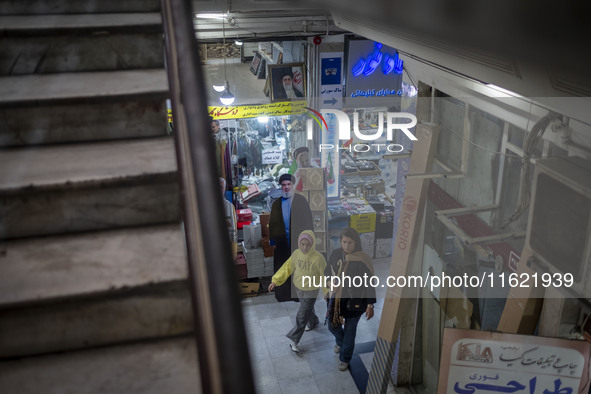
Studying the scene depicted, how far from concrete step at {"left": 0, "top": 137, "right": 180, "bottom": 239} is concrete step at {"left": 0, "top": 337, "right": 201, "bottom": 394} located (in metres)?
0.54

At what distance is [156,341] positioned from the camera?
2102 millimetres

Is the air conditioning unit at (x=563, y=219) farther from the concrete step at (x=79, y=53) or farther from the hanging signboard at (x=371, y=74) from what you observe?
the hanging signboard at (x=371, y=74)

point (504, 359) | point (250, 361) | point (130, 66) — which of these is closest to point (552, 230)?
point (504, 359)

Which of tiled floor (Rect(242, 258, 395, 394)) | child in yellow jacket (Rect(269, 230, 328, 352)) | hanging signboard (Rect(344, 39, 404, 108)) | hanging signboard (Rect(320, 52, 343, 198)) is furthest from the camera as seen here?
hanging signboard (Rect(344, 39, 404, 108))

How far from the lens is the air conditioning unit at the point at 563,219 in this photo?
10.9ft

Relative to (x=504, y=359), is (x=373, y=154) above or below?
below

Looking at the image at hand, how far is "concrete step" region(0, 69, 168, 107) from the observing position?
8.05ft

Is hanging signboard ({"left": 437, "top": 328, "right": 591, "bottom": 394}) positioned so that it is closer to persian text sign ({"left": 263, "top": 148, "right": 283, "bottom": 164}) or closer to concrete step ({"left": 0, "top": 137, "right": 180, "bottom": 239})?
concrete step ({"left": 0, "top": 137, "right": 180, "bottom": 239})

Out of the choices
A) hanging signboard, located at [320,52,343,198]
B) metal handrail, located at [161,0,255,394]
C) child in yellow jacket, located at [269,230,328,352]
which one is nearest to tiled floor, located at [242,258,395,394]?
child in yellow jacket, located at [269,230,328,352]

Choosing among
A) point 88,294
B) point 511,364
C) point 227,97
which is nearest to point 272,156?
point 227,97

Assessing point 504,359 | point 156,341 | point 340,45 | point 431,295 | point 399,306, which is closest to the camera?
point 156,341

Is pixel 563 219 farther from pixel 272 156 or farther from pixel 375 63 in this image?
pixel 272 156

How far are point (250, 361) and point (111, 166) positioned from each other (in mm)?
1597

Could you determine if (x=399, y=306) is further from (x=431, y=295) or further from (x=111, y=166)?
(x=111, y=166)
